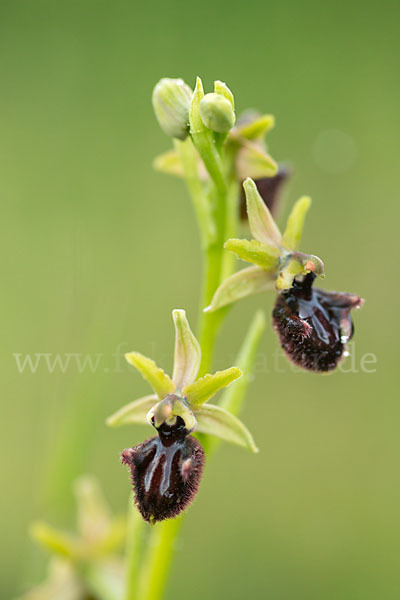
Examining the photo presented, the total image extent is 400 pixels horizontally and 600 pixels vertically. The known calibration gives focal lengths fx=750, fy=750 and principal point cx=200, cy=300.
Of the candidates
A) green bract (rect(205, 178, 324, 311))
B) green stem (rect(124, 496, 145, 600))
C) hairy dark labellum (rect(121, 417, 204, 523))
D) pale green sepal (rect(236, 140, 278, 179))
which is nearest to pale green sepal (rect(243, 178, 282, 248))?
green bract (rect(205, 178, 324, 311))

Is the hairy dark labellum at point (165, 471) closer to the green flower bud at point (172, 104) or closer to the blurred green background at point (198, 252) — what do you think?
the green flower bud at point (172, 104)

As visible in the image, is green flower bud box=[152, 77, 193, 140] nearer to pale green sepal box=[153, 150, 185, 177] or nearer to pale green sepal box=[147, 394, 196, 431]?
pale green sepal box=[153, 150, 185, 177]

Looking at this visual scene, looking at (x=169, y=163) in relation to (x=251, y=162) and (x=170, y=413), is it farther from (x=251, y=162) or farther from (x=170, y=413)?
(x=170, y=413)

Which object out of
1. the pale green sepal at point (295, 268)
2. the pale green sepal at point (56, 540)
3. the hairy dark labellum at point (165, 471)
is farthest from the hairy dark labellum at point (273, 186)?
the pale green sepal at point (56, 540)

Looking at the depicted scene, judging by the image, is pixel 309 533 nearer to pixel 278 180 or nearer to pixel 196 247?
pixel 196 247

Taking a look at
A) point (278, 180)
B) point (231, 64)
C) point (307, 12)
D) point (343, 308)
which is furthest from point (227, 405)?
point (307, 12)
